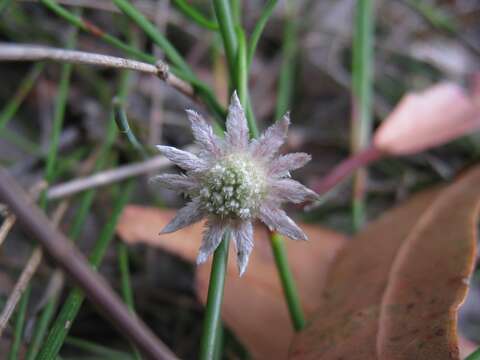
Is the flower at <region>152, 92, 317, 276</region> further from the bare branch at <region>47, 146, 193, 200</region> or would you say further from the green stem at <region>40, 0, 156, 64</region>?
the bare branch at <region>47, 146, 193, 200</region>

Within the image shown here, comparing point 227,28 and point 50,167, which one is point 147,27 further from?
point 50,167

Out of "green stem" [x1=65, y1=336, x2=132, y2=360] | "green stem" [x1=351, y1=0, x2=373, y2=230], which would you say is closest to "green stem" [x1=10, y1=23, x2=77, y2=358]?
"green stem" [x1=65, y1=336, x2=132, y2=360]

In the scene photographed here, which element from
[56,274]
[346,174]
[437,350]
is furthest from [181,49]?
[437,350]

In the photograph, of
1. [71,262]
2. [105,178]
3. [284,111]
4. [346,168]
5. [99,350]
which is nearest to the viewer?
[71,262]

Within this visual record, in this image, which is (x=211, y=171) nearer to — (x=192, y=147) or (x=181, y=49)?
(x=192, y=147)

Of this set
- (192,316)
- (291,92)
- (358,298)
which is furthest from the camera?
(291,92)

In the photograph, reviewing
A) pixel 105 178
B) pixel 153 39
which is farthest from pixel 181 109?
pixel 153 39

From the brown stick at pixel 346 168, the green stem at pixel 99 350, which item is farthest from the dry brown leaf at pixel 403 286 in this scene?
the green stem at pixel 99 350
